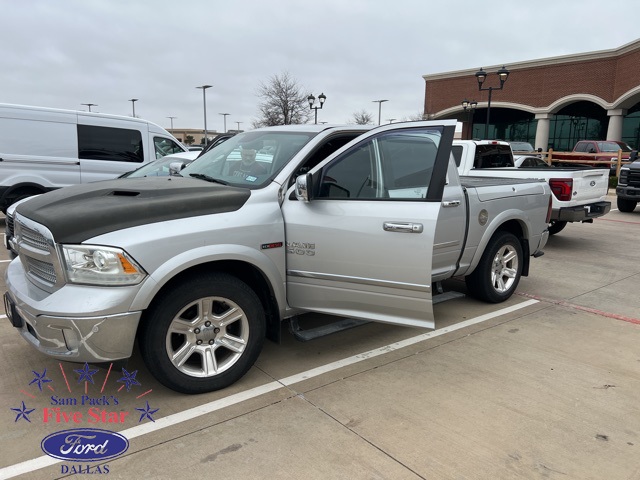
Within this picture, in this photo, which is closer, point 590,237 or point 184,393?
point 184,393

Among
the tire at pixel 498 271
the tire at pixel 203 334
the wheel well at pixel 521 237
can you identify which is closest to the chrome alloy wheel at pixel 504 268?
the tire at pixel 498 271

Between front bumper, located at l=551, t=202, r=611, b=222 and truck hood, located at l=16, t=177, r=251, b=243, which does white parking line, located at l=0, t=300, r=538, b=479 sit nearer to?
truck hood, located at l=16, t=177, r=251, b=243

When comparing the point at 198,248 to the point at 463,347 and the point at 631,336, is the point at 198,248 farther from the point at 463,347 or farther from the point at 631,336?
the point at 631,336

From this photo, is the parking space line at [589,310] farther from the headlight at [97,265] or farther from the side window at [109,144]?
the side window at [109,144]

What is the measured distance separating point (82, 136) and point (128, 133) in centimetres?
103

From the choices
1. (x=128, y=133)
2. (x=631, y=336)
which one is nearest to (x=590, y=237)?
Result: (x=631, y=336)

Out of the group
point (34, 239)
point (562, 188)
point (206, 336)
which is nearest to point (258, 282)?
point (206, 336)

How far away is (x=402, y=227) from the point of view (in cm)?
350

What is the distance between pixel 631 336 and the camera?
15.0 feet

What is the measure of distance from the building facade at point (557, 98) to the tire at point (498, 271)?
29.0 metres

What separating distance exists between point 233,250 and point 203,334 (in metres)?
0.61

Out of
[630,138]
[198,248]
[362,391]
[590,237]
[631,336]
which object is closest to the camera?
[198,248]

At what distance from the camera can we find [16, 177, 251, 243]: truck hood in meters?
2.92

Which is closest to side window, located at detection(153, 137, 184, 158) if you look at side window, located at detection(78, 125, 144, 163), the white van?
the white van
